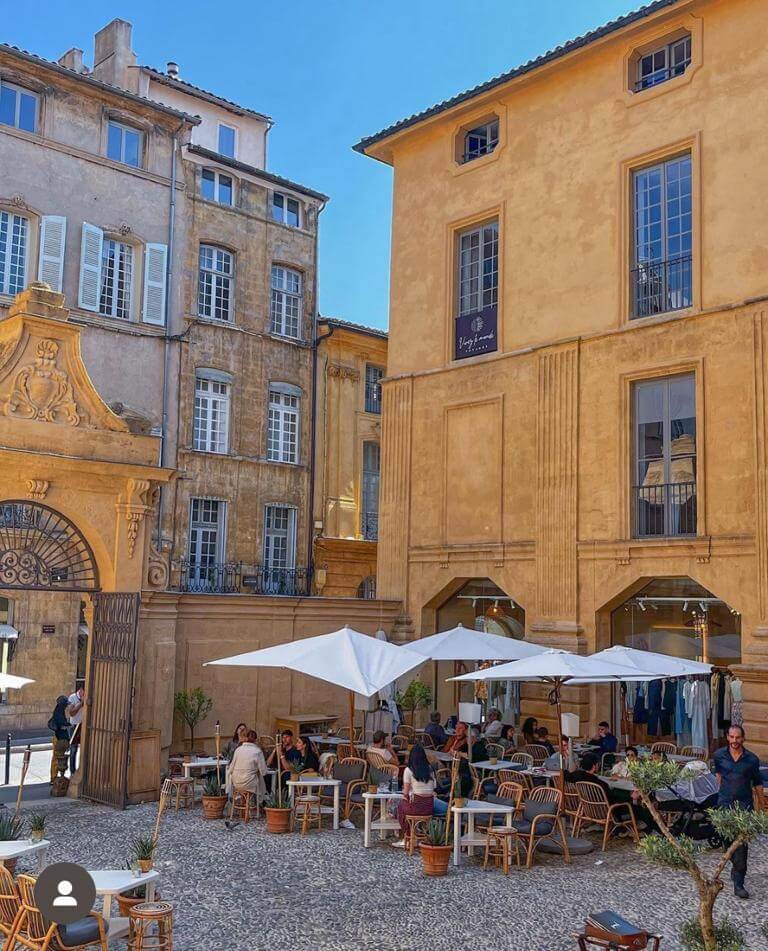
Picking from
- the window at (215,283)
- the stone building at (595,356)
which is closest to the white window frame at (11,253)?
the window at (215,283)

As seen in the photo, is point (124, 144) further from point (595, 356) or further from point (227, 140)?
point (595, 356)

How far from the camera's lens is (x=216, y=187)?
27984mm

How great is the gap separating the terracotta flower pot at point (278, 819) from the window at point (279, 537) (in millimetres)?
15352

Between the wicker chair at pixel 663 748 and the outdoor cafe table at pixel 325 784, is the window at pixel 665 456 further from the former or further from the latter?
the outdoor cafe table at pixel 325 784

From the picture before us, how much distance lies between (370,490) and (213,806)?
17.5m

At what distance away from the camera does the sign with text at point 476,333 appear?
21.2m

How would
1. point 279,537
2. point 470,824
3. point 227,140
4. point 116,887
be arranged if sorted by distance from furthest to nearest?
point 227,140
point 279,537
point 470,824
point 116,887

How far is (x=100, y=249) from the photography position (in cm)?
2514

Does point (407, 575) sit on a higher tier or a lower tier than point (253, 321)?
lower

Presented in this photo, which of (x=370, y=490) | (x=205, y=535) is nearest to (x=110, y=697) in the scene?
(x=205, y=535)

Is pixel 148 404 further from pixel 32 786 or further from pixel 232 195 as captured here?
pixel 32 786

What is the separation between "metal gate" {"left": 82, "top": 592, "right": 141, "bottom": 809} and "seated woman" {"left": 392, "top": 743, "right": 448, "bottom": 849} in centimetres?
415

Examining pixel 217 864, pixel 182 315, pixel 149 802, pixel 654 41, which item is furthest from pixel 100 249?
pixel 217 864

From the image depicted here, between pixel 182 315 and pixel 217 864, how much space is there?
18011 mm
